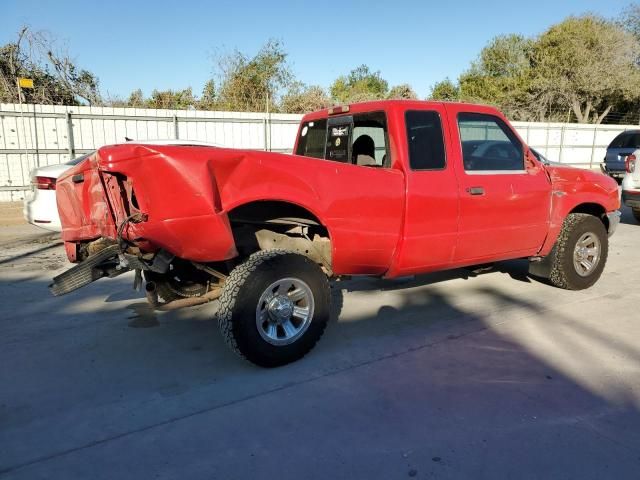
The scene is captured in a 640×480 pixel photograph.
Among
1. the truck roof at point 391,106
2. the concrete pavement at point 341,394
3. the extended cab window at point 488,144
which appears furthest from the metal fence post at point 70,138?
the extended cab window at point 488,144

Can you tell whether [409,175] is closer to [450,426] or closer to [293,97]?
[450,426]

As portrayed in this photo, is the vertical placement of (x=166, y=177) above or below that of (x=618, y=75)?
below

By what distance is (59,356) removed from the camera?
→ 3.87m

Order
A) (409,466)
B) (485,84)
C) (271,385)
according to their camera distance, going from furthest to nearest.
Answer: (485,84) < (271,385) < (409,466)

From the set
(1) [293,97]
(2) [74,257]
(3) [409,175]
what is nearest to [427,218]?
(3) [409,175]

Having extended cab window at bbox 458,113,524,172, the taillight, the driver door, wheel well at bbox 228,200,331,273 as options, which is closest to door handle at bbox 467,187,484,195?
the driver door

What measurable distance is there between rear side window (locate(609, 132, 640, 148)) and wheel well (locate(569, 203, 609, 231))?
14020 millimetres

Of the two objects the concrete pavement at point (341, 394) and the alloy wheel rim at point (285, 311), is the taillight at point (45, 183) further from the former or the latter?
the alloy wheel rim at point (285, 311)

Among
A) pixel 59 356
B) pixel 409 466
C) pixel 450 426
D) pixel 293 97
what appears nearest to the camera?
pixel 409 466

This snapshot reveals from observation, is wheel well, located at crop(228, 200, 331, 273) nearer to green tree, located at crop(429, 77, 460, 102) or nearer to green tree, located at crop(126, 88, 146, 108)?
green tree, located at crop(126, 88, 146, 108)

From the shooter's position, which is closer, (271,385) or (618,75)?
(271,385)

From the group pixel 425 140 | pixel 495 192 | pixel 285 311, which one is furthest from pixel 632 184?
pixel 285 311

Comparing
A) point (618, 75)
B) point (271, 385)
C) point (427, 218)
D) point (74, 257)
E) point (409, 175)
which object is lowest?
point (271, 385)

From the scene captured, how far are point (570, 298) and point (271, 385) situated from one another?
11.7ft
